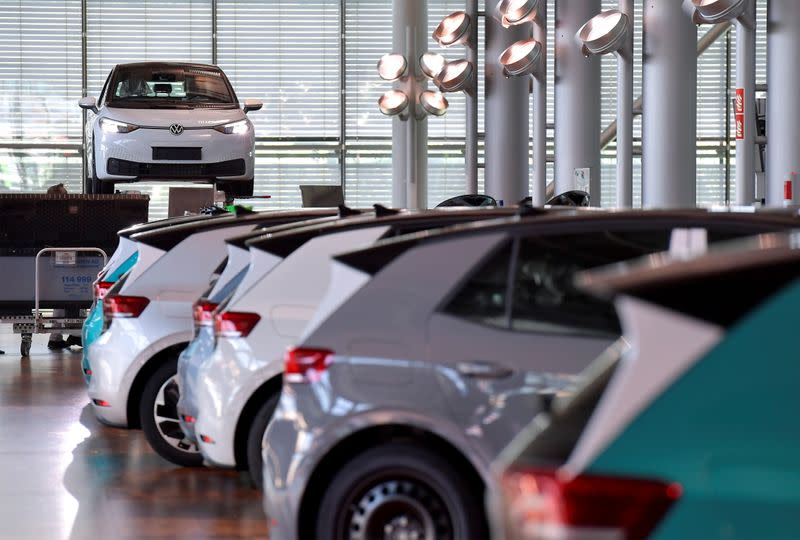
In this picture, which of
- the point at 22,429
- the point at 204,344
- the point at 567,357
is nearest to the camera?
the point at 567,357

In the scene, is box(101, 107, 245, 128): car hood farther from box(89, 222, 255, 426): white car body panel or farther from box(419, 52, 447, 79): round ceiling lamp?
box(89, 222, 255, 426): white car body panel

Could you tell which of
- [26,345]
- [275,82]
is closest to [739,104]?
[26,345]

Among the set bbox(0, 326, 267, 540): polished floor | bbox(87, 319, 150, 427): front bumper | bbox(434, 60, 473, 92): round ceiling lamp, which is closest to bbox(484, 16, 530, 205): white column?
bbox(434, 60, 473, 92): round ceiling lamp

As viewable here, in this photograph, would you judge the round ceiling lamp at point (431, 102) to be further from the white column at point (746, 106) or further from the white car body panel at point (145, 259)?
the white car body panel at point (145, 259)

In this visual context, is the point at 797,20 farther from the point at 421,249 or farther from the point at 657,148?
the point at 421,249

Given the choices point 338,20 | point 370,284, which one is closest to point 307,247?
point 370,284

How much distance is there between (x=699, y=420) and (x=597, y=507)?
219 mm

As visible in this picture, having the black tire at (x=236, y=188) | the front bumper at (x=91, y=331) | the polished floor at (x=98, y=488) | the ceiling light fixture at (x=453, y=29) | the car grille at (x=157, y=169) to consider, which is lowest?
the polished floor at (x=98, y=488)

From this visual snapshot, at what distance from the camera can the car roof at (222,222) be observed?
316 inches

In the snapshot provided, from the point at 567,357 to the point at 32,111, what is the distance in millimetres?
22852

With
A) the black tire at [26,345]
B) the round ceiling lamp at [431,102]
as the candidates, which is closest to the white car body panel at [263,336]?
the black tire at [26,345]

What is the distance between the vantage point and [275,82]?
26.0 metres

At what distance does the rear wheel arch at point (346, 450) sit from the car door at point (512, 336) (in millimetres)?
185

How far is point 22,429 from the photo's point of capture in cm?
996
